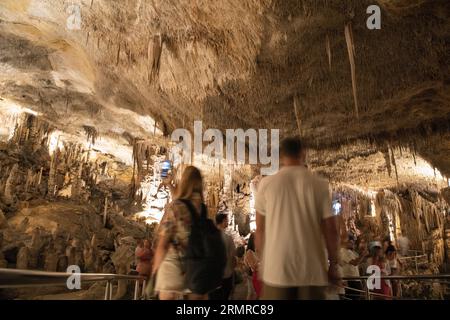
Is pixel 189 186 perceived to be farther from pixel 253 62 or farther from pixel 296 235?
pixel 253 62

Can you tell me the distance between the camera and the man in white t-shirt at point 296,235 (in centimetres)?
193

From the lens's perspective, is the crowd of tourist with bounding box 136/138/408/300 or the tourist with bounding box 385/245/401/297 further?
the tourist with bounding box 385/245/401/297

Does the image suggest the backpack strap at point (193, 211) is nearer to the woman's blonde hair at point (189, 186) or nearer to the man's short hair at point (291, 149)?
the woman's blonde hair at point (189, 186)

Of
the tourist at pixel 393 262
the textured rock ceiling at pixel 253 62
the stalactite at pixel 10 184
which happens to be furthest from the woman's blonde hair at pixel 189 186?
the stalactite at pixel 10 184

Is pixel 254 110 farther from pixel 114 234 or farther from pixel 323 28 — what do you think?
pixel 114 234

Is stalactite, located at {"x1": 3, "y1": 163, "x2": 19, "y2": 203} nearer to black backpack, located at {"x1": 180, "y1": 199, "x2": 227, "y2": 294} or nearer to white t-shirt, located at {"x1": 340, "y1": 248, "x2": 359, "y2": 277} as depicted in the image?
white t-shirt, located at {"x1": 340, "y1": 248, "x2": 359, "y2": 277}

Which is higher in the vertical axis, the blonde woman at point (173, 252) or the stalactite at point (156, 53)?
the stalactite at point (156, 53)

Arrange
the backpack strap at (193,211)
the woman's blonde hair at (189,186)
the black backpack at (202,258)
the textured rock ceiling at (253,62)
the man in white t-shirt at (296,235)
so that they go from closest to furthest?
the man in white t-shirt at (296,235), the black backpack at (202,258), the backpack strap at (193,211), the woman's blonde hair at (189,186), the textured rock ceiling at (253,62)

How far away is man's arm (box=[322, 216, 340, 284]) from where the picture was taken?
2016 millimetres

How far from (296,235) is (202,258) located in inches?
24.1

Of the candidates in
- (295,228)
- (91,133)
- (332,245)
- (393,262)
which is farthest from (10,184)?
(332,245)

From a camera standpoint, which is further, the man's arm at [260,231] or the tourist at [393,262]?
the tourist at [393,262]

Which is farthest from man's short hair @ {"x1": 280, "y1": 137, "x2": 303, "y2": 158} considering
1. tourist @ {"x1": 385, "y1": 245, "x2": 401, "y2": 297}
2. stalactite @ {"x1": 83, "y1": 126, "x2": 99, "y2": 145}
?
stalactite @ {"x1": 83, "y1": 126, "x2": 99, "y2": 145}

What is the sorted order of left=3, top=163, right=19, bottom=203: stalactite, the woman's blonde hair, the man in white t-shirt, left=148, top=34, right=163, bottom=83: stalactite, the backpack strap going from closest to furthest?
the man in white t-shirt → the backpack strap → the woman's blonde hair → left=148, top=34, right=163, bottom=83: stalactite → left=3, top=163, right=19, bottom=203: stalactite
